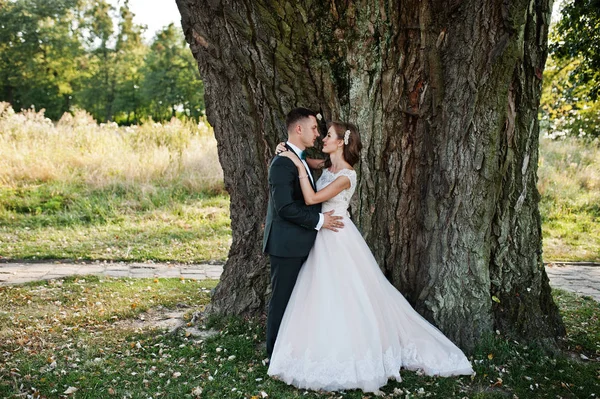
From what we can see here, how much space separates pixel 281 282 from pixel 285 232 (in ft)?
1.33

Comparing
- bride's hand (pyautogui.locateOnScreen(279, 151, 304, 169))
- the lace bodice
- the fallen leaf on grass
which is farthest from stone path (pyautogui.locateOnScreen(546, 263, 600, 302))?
A: the fallen leaf on grass

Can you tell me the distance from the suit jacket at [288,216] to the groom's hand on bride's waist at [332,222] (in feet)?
0.28

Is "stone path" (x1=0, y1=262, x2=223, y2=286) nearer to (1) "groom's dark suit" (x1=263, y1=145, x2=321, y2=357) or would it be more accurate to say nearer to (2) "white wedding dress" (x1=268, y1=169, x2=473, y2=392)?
(1) "groom's dark suit" (x1=263, y1=145, x2=321, y2=357)

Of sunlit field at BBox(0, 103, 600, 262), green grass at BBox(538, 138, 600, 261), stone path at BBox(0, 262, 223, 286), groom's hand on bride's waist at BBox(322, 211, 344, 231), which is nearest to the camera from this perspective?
groom's hand on bride's waist at BBox(322, 211, 344, 231)

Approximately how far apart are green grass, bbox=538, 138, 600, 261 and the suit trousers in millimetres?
6362

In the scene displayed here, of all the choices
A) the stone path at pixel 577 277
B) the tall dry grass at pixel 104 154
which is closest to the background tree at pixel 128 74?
the tall dry grass at pixel 104 154

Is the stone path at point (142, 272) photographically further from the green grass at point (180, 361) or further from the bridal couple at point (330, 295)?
the bridal couple at point (330, 295)

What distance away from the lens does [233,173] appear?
201 inches

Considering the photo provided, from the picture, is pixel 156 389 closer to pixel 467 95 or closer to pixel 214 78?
pixel 214 78

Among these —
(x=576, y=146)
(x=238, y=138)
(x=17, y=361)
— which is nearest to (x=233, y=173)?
(x=238, y=138)

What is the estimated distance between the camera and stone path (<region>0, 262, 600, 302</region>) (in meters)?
7.21

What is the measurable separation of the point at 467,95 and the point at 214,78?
209cm

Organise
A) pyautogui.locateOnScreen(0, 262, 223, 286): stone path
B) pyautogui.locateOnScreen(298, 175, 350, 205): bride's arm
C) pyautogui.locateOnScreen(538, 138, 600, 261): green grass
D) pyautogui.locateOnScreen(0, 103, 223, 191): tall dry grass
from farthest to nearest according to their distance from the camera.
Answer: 1. pyautogui.locateOnScreen(0, 103, 223, 191): tall dry grass
2. pyautogui.locateOnScreen(538, 138, 600, 261): green grass
3. pyautogui.locateOnScreen(0, 262, 223, 286): stone path
4. pyautogui.locateOnScreen(298, 175, 350, 205): bride's arm

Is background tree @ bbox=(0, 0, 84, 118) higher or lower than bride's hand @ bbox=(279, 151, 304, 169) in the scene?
higher
